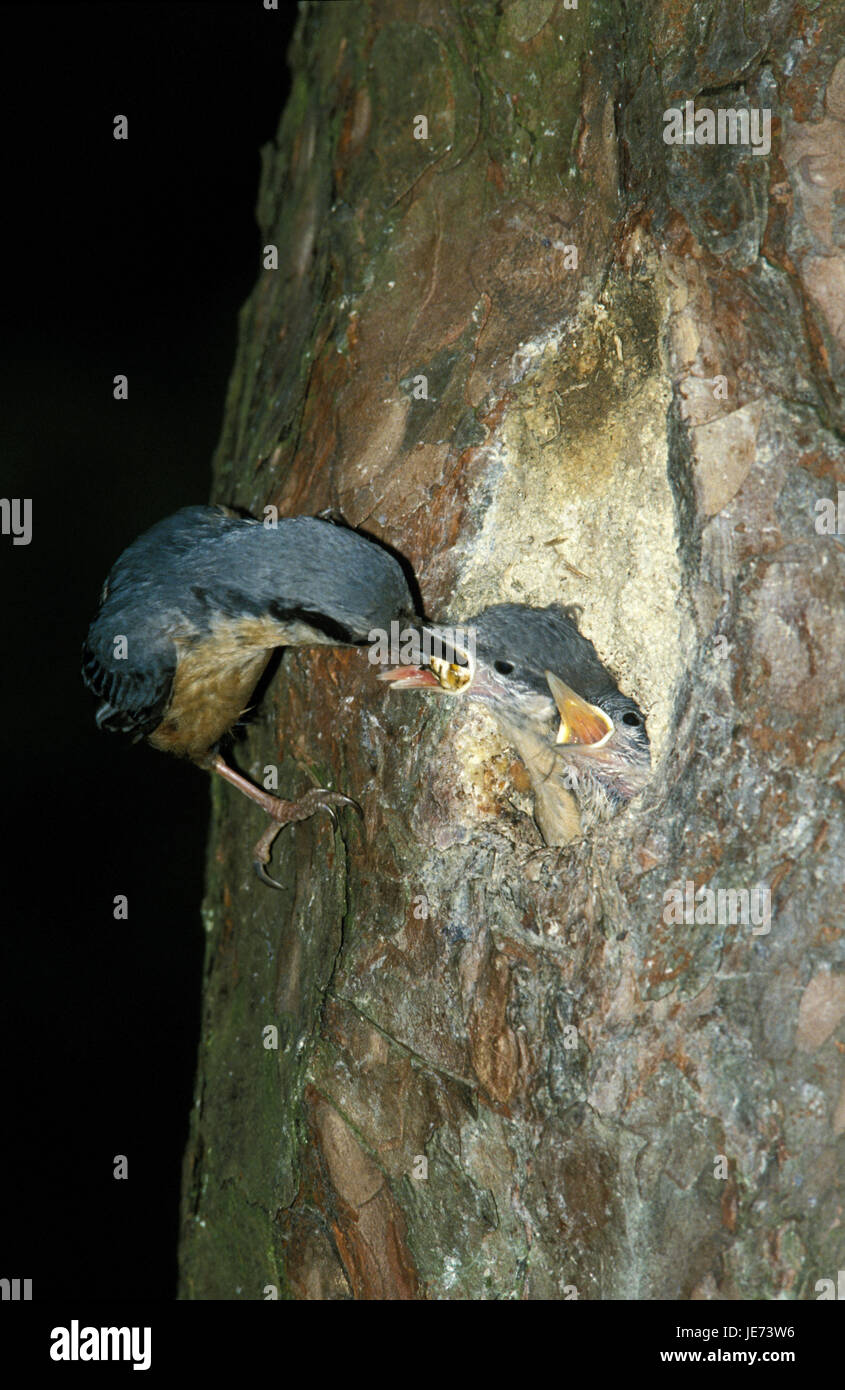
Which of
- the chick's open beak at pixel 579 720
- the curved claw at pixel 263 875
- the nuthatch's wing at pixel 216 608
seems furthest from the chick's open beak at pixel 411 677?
the curved claw at pixel 263 875

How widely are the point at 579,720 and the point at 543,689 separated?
18cm

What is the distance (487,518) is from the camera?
271 cm

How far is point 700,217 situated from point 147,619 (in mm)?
1825

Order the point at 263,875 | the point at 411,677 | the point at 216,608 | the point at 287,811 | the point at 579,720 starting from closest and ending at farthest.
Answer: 1. the point at 579,720
2. the point at 411,677
3. the point at 216,608
4. the point at 287,811
5. the point at 263,875

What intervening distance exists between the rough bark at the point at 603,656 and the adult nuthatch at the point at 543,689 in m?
0.08

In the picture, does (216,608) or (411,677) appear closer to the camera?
(411,677)

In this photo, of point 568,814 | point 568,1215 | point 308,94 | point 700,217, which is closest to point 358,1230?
point 568,1215

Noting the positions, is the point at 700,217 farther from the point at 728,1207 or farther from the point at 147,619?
the point at 728,1207

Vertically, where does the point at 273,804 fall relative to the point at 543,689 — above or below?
below

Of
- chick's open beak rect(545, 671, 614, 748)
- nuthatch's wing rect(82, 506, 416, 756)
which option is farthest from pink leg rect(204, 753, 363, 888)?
chick's open beak rect(545, 671, 614, 748)

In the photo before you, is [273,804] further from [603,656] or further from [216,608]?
[603,656]

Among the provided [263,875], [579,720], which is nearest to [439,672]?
[579,720]

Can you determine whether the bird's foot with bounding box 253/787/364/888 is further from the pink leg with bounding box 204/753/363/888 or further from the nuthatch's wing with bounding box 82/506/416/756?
the nuthatch's wing with bounding box 82/506/416/756

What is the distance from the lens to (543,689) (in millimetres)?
2617
